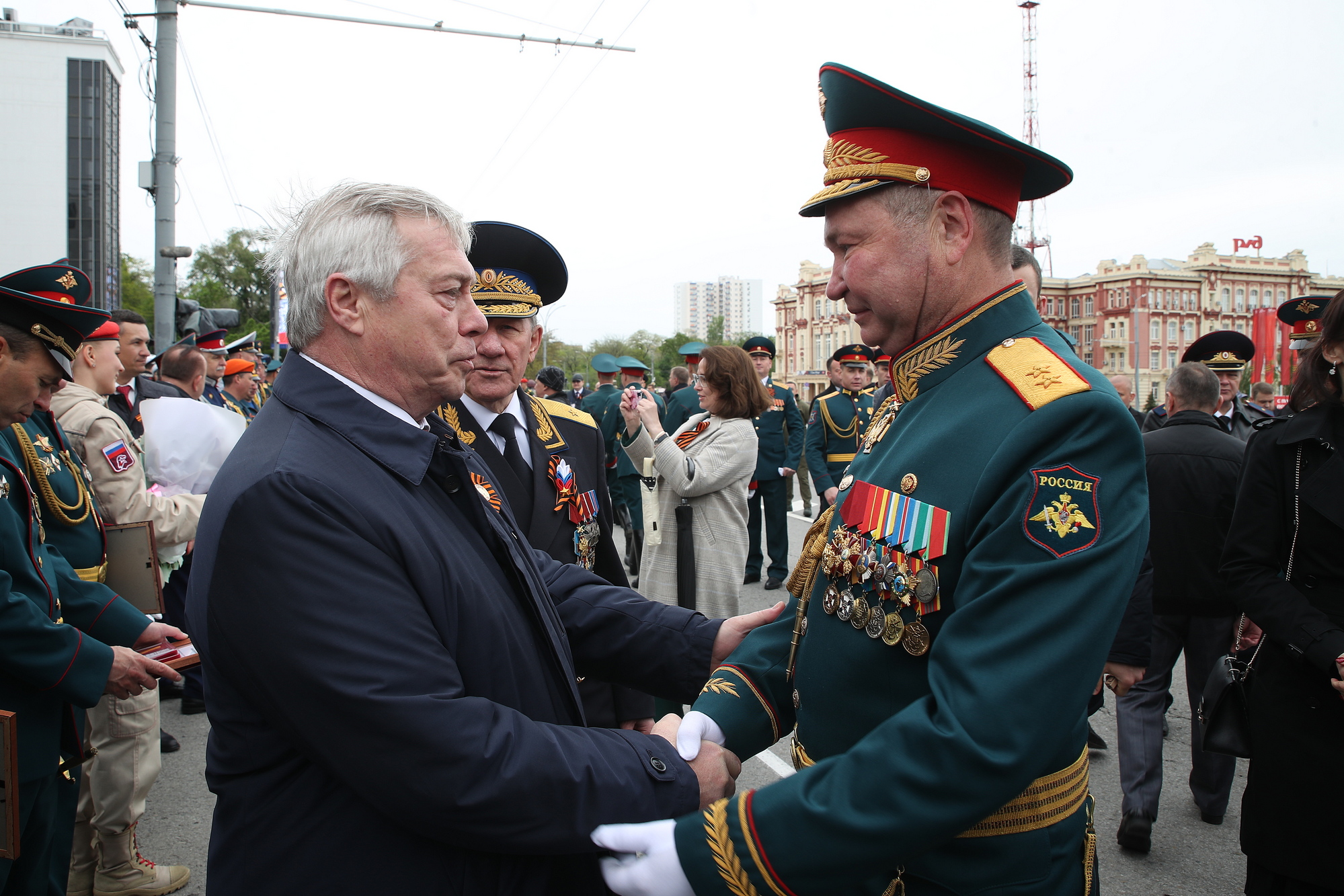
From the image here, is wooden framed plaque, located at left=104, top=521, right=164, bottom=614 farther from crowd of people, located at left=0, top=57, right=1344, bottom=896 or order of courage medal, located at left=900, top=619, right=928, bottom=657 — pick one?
order of courage medal, located at left=900, top=619, right=928, bottom=657

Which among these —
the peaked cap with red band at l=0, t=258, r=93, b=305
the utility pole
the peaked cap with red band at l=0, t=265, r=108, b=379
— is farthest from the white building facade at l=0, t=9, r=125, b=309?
the peaked cap with red band at l=0, t=265, r=108, b=379

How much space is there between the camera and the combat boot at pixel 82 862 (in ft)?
12.1

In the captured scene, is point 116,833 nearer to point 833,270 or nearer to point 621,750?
point 621,750

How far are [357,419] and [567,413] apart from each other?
74.2 inches

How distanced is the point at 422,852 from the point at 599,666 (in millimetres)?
850

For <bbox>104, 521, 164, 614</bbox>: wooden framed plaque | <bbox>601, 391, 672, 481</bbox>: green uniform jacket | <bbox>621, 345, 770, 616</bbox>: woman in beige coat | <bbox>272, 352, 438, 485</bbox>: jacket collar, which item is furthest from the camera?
<bbox>601, 391, 672, 481</bbox>: green uniform jacket

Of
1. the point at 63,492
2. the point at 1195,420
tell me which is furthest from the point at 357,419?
the point at 1195,420

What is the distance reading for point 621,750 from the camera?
5.40ft

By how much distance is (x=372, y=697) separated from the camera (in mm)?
1384

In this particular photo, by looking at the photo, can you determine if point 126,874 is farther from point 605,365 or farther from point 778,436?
point 605,365

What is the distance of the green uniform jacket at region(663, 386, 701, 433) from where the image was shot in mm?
10234

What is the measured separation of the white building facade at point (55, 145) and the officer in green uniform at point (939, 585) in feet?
214

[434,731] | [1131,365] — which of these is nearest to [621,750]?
[434,731]

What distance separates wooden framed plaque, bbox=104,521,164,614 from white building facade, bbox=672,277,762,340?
183957mm
